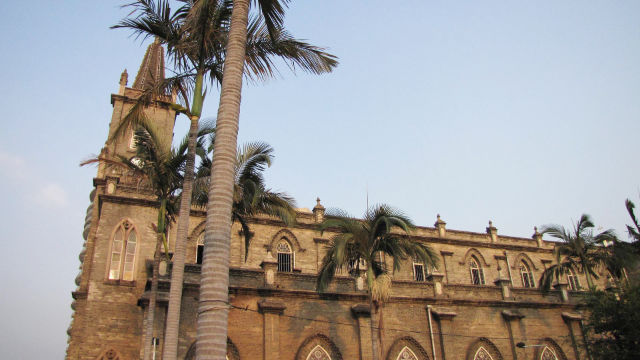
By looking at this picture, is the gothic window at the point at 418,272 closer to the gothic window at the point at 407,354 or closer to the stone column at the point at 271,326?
the gothic window at the point at 407,354

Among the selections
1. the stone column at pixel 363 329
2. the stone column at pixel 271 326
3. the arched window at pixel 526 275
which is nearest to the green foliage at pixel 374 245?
the stone column at pixel 271 326

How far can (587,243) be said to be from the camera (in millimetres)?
27406

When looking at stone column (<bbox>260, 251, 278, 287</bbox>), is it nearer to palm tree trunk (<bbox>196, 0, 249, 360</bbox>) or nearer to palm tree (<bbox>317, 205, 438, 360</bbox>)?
palm tree (<bbox>317, 205, 438, 360</bbox>)

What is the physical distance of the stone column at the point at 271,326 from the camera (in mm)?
21253

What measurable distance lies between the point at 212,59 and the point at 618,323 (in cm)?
1676

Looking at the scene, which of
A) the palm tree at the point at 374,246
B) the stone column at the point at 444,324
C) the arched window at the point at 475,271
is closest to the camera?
the palm tree at the point at 374,246

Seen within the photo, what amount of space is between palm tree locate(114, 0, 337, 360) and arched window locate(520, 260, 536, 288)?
2825cm


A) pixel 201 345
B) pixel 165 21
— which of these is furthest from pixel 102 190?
pixel 201 345

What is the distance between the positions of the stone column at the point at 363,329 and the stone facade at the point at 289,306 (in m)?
0.05

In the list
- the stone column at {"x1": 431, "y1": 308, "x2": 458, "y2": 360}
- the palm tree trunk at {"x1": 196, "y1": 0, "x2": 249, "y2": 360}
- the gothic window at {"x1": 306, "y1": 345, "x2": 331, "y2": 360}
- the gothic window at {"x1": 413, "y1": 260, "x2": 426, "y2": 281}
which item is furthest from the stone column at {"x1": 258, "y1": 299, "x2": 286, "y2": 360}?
the palm tree trunk at {"x1": 196, "y1": 0, "x2": 249, "y2": 360}

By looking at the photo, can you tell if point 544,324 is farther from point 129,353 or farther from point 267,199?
point 129,353

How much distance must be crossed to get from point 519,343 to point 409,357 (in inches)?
225

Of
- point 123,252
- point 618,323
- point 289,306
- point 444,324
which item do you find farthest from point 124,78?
point 618,323

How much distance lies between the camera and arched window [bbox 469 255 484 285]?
33438mm
